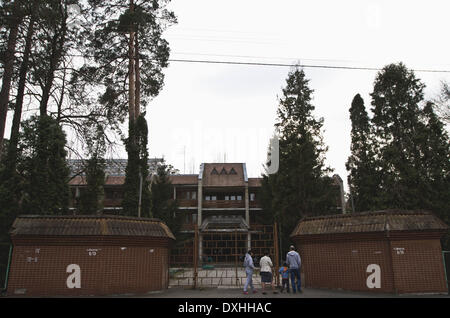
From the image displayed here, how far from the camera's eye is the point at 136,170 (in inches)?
676

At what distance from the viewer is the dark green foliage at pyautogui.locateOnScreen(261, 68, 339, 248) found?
82.0ft

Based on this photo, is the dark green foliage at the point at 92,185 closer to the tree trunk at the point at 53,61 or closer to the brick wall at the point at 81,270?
the tree trunk at the point at 53,61

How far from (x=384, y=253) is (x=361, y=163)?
1651cm

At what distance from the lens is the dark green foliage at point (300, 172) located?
25.0 m

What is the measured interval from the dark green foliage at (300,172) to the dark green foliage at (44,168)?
1612cm

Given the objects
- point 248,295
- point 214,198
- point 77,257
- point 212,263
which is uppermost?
point 214,198

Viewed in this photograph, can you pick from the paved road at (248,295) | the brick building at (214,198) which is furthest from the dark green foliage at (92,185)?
the brick building at (214,198)

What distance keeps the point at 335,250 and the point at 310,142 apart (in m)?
14.2

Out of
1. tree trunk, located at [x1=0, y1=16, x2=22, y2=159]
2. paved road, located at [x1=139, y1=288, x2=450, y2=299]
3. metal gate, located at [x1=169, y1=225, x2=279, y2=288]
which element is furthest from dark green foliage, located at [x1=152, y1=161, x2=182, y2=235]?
paved road, located at [x1=139, y1=288, x2=450, y2=299]

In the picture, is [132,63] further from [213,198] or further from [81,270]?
[213,198]

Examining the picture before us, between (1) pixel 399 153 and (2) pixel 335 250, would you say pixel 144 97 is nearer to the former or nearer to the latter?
(2) pixel 335 250

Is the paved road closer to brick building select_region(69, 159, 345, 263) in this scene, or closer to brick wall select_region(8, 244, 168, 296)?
brick wall select_region(8, 244, 168, 296)

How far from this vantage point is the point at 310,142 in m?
25.5

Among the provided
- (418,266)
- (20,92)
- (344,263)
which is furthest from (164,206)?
(418,266)
